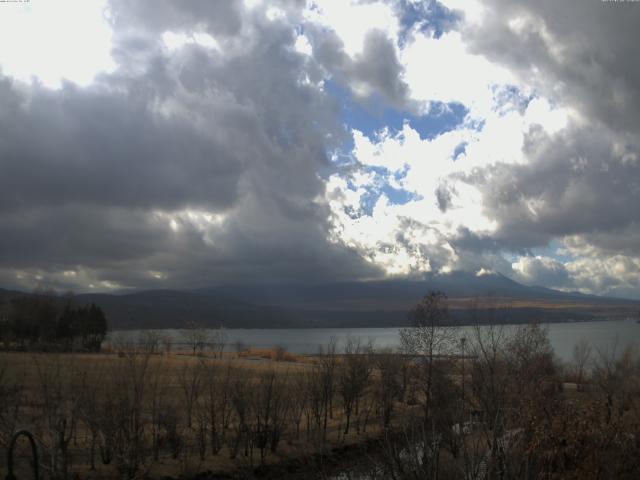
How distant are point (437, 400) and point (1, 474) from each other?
26497 mm

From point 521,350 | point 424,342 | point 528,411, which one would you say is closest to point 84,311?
point 424,342

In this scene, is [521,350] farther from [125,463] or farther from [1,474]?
[1,474]

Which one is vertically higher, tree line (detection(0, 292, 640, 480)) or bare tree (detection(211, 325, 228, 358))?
tree line (detection(0, 292, 640, 480))

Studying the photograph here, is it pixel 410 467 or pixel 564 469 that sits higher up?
pixel 410 467

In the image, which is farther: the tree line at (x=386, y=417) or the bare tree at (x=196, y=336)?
the bare tree at (x=196, y=336)

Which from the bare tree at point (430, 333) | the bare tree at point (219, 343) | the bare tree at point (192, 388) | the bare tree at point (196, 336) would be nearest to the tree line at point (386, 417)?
the bare tree at point (430, 333)

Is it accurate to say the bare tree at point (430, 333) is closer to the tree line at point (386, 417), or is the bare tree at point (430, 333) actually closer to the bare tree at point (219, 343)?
the tree line at point (386, 417)

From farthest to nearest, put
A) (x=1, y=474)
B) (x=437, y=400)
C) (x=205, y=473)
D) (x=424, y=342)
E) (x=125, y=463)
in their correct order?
(x=424, y=342), (x=437, y=400), (x=205, y=473), (x=125, y=463), (x=1, y=474)

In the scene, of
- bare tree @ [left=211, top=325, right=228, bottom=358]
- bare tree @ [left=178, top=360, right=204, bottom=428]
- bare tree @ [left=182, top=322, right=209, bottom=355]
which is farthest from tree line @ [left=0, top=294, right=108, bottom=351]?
bare tree @ [left=178, top=360, right=204, bottom=428]

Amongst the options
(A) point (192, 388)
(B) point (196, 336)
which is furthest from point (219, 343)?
(A) point (192, 388)

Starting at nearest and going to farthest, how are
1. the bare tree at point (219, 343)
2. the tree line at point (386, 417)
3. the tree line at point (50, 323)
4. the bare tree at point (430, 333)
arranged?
1. the tree line at point (386, 417)
2. the bare tree at point (430, 333)
3. the bare tree at point (219, 343)
4. the tree line at point (50, 323)

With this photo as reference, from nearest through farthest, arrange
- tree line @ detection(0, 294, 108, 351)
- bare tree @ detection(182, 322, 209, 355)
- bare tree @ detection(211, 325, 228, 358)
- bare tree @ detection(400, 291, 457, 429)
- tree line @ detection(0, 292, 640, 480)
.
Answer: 1. tree line @ detection(0, 292, 640, 480)
2. bare tree @ detection(400, 291, 457, 429)
3. bare tree @ detection(211, 325, 228, 358)
4. tree line @ detection(0, 294, 108, 351)
5. bare tree @ detection(182, 322, 209, 355)

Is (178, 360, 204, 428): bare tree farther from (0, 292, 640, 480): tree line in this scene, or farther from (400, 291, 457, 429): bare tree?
(400, 291, 457, 429): bare tree

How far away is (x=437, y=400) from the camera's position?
3841cm
